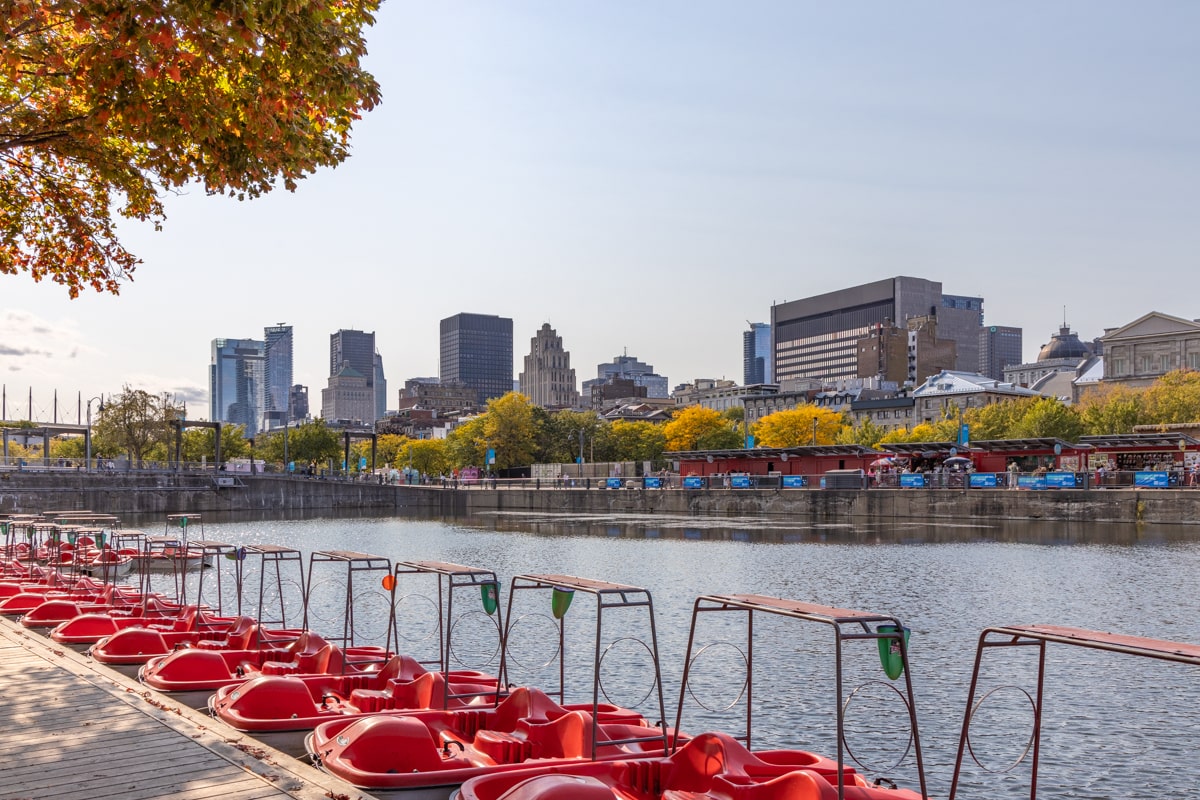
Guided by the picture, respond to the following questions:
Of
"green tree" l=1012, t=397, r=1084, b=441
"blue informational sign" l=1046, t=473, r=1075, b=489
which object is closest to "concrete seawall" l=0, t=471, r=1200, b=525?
"blue informational sign" l=1046, t=473, r=1075, b=489

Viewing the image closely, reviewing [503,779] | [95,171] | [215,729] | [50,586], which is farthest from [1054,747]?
[50,586]

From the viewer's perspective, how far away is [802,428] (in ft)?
497

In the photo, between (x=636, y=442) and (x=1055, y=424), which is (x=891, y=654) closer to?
(x=1055, y=424)

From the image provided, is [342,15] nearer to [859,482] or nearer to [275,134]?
[275,134]

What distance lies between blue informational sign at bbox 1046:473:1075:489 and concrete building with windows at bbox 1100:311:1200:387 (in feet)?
202

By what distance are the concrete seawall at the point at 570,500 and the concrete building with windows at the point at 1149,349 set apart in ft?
205

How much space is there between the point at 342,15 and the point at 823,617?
31.8 ft

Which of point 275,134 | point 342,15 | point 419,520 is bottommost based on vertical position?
point 419,520

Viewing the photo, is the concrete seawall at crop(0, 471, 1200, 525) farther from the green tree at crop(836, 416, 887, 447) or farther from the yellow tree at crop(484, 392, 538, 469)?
the green tree at crop(836, 416, 887, 447)

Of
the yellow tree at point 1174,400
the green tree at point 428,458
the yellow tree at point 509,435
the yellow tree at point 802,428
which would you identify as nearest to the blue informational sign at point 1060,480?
the yellow tree at point 1174,400

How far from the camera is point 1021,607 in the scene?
1293 inches

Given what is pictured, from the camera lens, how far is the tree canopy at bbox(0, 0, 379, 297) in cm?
1111

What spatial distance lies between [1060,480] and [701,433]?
299 feet

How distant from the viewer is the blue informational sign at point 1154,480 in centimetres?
6782
